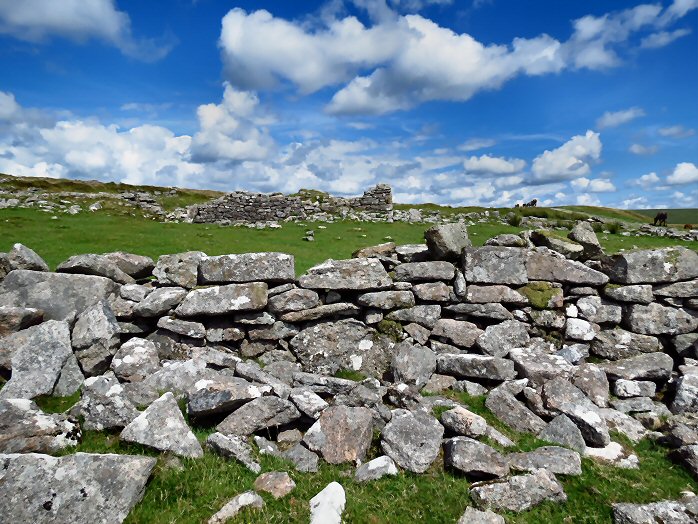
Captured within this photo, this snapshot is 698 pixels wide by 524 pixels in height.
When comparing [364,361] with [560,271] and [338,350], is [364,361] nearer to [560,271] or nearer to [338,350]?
[338,350]

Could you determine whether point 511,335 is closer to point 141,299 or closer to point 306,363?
point 306,363

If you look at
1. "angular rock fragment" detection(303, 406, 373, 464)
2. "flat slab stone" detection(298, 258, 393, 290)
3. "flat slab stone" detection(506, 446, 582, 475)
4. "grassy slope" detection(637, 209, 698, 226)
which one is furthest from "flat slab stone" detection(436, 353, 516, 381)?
"grassy slope" detection(637, 209, 698, 226)

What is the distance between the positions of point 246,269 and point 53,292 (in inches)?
154

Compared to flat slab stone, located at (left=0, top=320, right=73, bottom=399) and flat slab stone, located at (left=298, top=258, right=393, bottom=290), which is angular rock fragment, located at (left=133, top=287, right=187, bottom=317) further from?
flat slab stone, located at (left=298, top=258, right=393, bottom=290)

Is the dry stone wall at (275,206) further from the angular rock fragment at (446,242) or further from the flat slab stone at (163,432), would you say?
the flat slab stone at (163,432)

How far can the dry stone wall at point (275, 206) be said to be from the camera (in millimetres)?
30234

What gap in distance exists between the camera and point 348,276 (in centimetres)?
939

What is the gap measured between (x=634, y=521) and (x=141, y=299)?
9034 mm

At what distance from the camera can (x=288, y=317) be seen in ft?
29.9

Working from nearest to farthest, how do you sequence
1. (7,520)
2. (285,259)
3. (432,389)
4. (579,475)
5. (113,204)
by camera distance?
(7,520) → (579,475) → (432,389) → (285,259) → (113,204)

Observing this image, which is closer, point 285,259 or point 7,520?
point 7,520

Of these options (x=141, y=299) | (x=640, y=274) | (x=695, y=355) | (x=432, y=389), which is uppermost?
(x=640, y=274)

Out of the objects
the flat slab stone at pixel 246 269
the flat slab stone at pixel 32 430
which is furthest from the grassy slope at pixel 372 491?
the flat slab stone at pixel 246 269

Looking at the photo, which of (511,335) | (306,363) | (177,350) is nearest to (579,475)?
(511,335)
